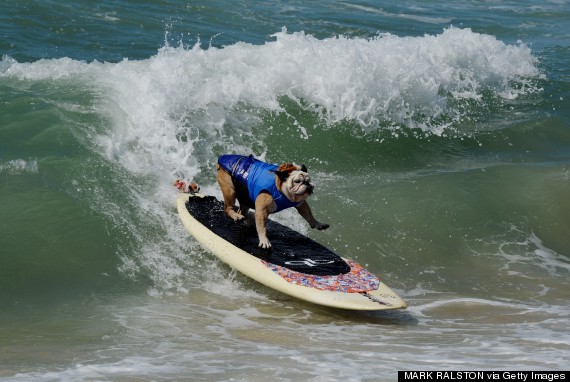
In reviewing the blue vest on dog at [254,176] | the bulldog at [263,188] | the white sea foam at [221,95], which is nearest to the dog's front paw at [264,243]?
the bulldog at [263,188]

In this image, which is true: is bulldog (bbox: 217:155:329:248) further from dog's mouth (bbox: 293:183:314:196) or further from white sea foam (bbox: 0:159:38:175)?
white sea foam (bbox: 0:159:38:175)

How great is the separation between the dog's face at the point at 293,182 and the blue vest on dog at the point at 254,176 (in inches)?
3.8

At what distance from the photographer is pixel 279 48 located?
1452cm

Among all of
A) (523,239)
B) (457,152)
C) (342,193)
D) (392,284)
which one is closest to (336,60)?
(457,152)

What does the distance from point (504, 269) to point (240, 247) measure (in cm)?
311

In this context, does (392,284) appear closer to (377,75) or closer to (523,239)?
(523,239)

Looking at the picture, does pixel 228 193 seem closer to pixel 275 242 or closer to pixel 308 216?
pixel 275 242

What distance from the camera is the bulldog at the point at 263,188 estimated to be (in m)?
7.88

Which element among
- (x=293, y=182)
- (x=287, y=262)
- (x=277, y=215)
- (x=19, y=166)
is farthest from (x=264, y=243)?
(x=19, y=166)

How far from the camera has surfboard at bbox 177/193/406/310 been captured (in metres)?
7.43

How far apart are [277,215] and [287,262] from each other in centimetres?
177

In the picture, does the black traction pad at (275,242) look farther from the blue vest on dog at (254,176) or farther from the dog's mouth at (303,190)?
the dog's mouth at (303,190)

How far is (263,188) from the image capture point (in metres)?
8.09

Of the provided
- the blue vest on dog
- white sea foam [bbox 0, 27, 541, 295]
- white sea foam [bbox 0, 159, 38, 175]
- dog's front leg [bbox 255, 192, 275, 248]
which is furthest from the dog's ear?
white sea foam [bbox 0, 159, 38, 175]
